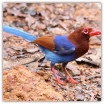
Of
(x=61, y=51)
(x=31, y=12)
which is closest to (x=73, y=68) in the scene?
(x=61, y=51)

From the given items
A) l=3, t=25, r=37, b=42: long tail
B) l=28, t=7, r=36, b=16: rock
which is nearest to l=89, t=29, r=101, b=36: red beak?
l=3, t=25, r=37, b=42: long tail

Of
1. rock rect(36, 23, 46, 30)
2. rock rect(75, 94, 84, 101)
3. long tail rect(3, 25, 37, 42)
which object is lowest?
rock rect(75, 94, 84, 101)

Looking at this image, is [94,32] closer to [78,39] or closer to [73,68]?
[78,39]

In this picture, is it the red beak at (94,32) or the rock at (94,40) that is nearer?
the red beak at (94,32)

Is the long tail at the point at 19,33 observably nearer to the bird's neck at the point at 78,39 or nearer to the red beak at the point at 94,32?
the bird's neck at the point at 78,39

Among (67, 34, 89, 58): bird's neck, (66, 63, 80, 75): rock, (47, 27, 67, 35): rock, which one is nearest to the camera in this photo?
(67, 34, 89, 58): bird's neck

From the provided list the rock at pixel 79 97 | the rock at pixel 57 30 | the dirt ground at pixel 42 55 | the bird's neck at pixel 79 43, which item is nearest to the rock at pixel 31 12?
the dirt ground at pixel 42 55

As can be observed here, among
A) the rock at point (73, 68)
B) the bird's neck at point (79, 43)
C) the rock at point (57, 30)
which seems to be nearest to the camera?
the bird's neck at point (79, 43)

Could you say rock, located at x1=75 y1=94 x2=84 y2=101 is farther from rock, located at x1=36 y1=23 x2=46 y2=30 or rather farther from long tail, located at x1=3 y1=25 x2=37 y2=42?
rock, located at x1=36 y1=23 x2=46 y2=30
